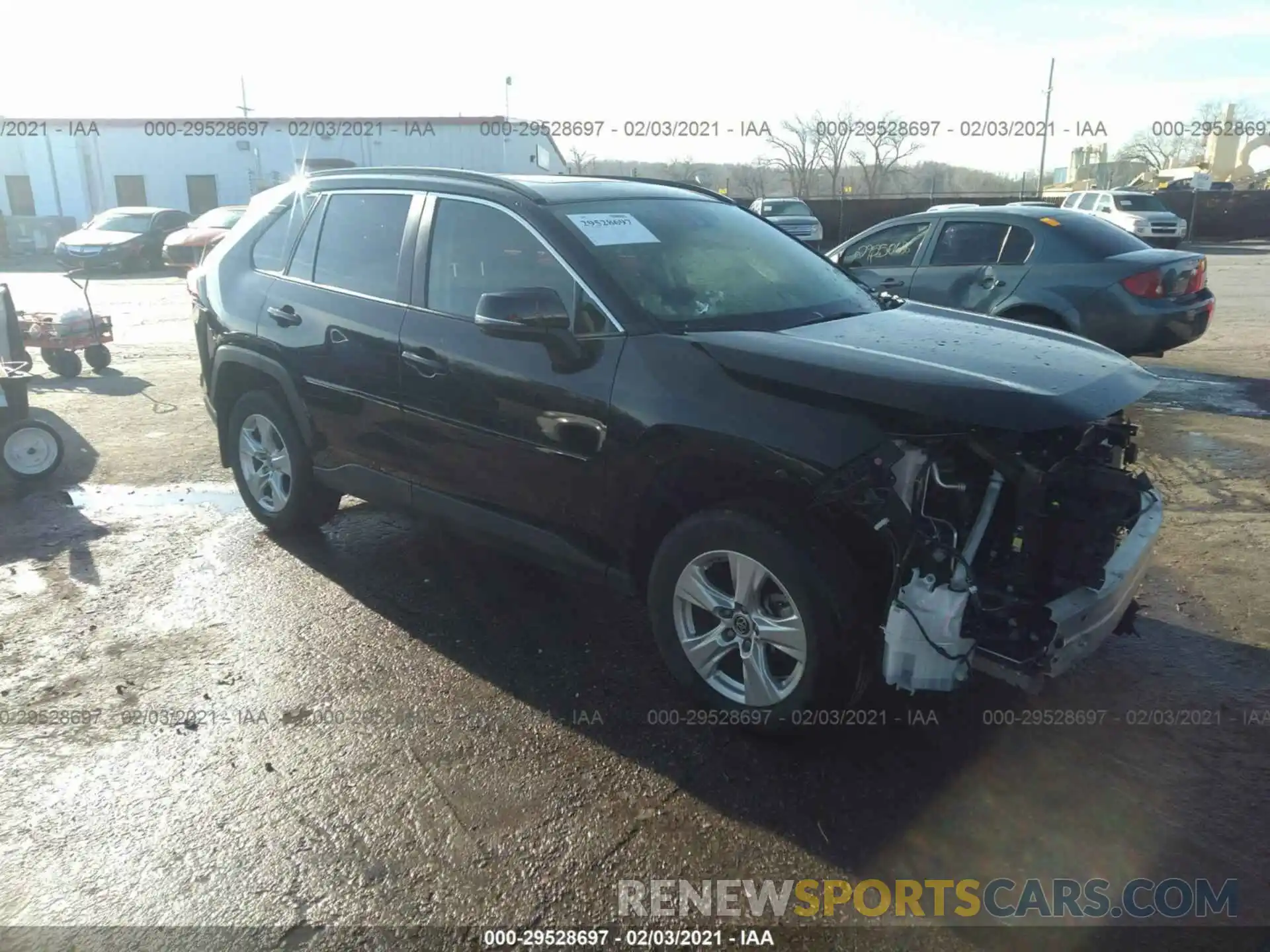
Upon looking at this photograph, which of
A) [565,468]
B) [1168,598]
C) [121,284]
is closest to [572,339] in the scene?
[565,468]

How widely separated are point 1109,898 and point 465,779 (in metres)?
1.97

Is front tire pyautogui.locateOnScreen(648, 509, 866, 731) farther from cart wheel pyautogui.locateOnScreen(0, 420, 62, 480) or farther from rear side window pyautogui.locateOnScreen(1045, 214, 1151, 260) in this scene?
rear side window pyautogui.locateOnScreen(1045, 214, 1151, 260)

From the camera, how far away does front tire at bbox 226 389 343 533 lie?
491 cm

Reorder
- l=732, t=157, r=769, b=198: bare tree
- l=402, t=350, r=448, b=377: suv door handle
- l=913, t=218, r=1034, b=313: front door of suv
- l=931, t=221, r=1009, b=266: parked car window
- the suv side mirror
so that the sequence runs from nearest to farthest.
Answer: the suv side mirror, l=402, t=350, r=448, b=377: suv door handle, l=913, t=218, r=1034, b=313: front door of suv, l=931, t=221, r=1009, b=266: parked car window, l=732, t=157, r=769, b=198: bare tree

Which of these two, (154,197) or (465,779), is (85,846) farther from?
(154,197)

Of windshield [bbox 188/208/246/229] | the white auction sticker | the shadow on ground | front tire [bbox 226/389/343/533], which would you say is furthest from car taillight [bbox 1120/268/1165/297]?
windshield [bbox 188/208/246/229]

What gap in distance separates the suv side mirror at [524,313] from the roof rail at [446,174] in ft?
2.18

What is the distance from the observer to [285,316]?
187 inches

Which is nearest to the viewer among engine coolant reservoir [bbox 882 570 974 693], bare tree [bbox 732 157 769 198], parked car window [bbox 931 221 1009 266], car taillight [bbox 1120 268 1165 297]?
engine coolant reservoir [bbox 882 570 974 693]

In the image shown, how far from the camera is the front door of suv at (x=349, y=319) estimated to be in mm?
4258

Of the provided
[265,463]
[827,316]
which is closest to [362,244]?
[265,463]

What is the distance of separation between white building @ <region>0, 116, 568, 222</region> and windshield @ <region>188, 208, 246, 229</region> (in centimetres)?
1232

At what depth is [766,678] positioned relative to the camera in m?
3.17

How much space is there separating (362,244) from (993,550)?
3.22 metres
